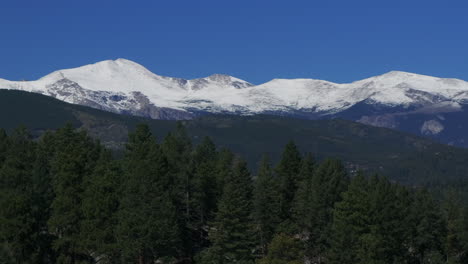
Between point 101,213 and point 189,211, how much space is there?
29060 mm

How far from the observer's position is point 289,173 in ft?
429

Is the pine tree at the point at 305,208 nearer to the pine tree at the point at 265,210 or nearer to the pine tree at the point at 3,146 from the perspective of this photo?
the pine tree at the point at 265,210

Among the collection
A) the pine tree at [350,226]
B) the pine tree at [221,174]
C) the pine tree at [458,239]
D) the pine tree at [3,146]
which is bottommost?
the pine tree at [458,239]

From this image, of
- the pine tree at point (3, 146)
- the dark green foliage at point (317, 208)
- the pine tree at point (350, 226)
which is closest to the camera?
the pine tree at point (350, 226)

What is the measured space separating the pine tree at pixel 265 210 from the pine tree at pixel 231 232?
423 centimetres

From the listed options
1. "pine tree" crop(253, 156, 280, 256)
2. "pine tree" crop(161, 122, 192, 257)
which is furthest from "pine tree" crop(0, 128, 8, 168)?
"pine tree" crop(253, 156, 280, 256)

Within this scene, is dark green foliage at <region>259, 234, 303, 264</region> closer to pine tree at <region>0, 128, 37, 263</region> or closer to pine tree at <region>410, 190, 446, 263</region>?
pine tree at <region>410, 190, 446, 263</region>

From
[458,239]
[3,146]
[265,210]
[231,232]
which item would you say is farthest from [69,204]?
[458,239]

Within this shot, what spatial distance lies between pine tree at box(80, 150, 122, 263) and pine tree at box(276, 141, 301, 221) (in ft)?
126

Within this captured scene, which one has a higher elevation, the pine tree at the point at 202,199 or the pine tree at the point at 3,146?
the pine tree at the point at 3,146

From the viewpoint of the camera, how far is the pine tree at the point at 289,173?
126 metres

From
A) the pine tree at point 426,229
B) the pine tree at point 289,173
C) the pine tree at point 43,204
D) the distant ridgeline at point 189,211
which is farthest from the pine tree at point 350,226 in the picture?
the pine tree at point 43,204

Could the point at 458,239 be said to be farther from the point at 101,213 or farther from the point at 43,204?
the point at 43,204

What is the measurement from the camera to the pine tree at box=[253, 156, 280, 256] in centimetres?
11369
